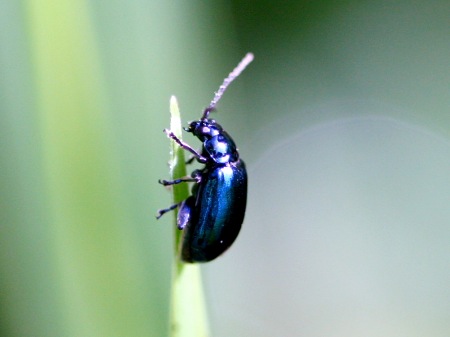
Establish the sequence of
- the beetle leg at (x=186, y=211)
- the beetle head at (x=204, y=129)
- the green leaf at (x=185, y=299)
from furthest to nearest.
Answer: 1. the beetle head at (x=204, y=129)
2. the beetle leg at (x=186, y=211)
3. the green leaf at (x=185, y=299)

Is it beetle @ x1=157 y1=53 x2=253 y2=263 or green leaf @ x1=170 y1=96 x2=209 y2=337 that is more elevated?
beetle @ x1=157 y1=53 x2=253 y2=263

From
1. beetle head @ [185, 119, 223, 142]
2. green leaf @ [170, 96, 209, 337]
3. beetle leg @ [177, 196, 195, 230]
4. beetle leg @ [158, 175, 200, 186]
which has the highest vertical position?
beetle head @ [185, 119, 223, 142]

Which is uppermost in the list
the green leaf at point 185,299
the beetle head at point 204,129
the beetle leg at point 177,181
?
the beetle head at point 204,129

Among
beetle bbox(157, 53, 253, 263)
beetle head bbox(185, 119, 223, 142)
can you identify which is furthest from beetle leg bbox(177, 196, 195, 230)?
beetle head bbox(185, 119, 223, 142)

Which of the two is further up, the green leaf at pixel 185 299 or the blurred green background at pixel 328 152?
the blurred green background at pixel 328 152

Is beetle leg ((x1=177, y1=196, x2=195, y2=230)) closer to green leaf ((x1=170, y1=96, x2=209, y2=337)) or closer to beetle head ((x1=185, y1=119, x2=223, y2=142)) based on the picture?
beetle head ((x1=185, y1=119, x2=223, y2=142))

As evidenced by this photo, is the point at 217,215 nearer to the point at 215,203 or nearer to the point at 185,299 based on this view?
the point at 215,203

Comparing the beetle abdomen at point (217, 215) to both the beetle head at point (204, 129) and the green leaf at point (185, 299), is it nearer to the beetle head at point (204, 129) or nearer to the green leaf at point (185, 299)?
the beetle head at point (204, 129)

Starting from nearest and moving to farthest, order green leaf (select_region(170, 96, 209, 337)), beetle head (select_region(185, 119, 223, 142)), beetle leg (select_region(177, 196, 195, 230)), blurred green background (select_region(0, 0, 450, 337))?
green leaf (select_region(170, 96, 209, 337)) < beetle leg (select_region(177, 196, 195, 230)) < beetle head (select_region(185, 119, 223, 142)) < blurred green background (select_region(0, 0, 450, 337))

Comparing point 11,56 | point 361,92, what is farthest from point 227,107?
point 11,56

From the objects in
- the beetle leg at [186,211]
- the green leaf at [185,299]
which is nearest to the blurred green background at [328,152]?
the beetle leg at [186,211]

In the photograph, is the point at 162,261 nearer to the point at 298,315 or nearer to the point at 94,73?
the point at 94,73
